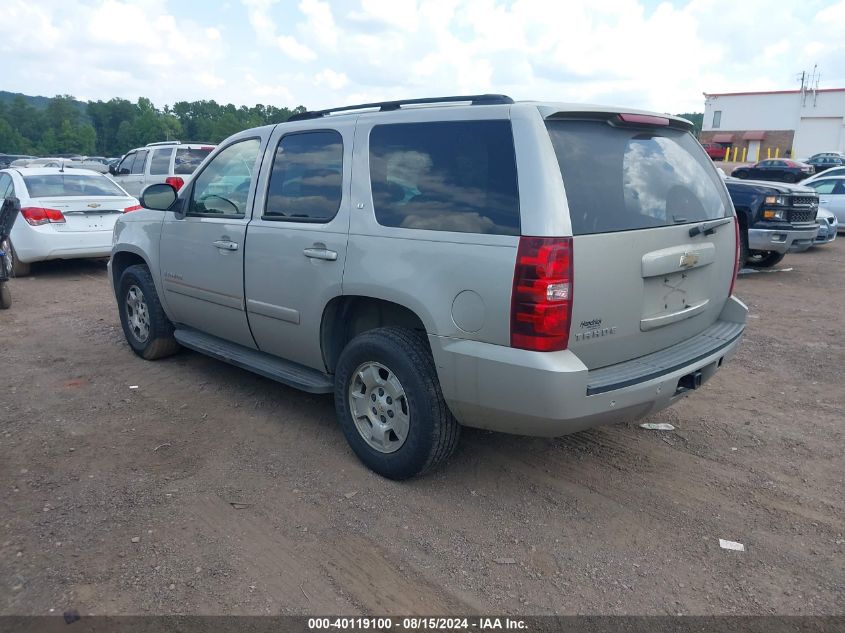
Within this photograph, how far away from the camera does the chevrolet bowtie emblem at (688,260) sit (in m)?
3.70

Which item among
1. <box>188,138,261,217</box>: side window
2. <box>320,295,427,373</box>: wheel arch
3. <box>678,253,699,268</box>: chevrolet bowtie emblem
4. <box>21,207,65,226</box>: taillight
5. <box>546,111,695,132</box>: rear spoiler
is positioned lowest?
<box>320,295,427,373</box>: wheel arch

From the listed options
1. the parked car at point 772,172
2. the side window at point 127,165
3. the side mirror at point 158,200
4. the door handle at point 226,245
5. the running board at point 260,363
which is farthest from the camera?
the parked car at point 772,172

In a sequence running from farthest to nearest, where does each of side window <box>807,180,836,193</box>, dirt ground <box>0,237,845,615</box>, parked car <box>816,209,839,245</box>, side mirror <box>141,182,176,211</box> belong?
side window <box>807,180,836,193</box>, parked car <box>816,209,839,245</box>, side mirror <box>141,182,176,211</box>, dirt ground <box>0,237,845,615</box>

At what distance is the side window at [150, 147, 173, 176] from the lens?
14.5 m

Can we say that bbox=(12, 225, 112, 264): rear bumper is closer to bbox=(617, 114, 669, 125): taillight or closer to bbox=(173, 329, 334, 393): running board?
bbox=(173, 329, 334, 393): running board

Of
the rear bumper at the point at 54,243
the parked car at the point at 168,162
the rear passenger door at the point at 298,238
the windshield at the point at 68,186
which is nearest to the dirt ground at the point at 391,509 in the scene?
the rear passenger door at the point at 298,238

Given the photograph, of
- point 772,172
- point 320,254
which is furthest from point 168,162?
point 772,172

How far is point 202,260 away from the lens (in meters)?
5.14

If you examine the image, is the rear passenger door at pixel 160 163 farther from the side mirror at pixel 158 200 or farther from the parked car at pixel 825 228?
the parked car at pixel 825 228

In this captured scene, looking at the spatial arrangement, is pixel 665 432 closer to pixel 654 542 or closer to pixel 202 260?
pixel 654 542

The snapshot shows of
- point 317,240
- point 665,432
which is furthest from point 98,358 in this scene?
point 665,432

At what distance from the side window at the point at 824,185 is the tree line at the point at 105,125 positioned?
182 feet

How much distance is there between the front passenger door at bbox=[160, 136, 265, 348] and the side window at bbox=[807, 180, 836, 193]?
15.3 metres

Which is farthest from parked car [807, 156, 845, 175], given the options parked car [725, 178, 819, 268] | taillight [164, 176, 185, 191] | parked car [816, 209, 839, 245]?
taillight [164, 176, 185, 191]
